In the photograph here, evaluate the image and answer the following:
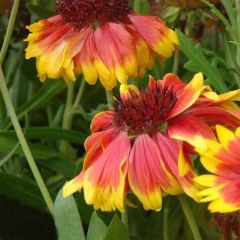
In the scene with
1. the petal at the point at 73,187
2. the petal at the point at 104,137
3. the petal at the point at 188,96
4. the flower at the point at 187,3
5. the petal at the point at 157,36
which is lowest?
the flower at the point at 187,3

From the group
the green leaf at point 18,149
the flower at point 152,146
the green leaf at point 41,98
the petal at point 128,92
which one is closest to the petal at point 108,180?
the flower at point 152,146

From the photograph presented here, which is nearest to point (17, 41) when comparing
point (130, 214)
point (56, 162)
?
point (56, 162)

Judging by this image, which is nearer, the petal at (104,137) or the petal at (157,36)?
the petal at (104,137)

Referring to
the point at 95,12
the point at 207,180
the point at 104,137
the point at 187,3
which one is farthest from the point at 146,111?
the point at 187,3

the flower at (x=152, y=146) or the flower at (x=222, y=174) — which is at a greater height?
the flower at (x=222, y=174)

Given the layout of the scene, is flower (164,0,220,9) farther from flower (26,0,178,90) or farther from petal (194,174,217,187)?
petal (194,174,217,187)

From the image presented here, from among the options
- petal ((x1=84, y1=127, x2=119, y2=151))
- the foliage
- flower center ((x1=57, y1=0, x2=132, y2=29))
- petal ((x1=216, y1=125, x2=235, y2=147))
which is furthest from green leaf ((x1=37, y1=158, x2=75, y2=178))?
petal ((x1=216, y1=125, x2=235, y2=147))

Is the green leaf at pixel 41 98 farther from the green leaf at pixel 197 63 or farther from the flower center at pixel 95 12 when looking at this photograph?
the green leaf at pixel 197 63
